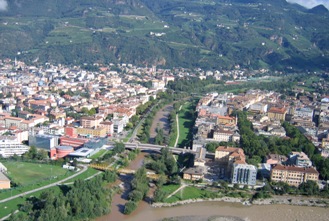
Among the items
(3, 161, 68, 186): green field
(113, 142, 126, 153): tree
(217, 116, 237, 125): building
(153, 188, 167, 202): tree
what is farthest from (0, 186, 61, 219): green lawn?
(217, 116, 237, 125): building

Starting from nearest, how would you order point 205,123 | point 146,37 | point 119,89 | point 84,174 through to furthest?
point 84,174
point 205,123
point 119,89
point 146,37

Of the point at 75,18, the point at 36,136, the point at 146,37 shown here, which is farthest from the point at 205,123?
the point at 75,18

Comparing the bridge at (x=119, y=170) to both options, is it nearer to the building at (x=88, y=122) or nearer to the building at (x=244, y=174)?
the building at (x=244, y=174)

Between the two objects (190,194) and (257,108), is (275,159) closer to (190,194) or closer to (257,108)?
(190,194)

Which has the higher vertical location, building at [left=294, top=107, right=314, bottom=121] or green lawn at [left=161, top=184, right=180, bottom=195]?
building at [left=294, top=107, right=314, bottom=121]

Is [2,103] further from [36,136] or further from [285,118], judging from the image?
[285,118]

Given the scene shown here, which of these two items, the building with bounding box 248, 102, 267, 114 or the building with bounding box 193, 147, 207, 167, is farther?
the building with bounding box 248, 102, 267, 114

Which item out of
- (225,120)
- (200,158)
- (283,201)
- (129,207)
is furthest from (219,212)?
(225,120)

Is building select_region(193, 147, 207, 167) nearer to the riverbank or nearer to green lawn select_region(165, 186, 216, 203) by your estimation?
green lawn select_region(165, 186, 216, 203)
